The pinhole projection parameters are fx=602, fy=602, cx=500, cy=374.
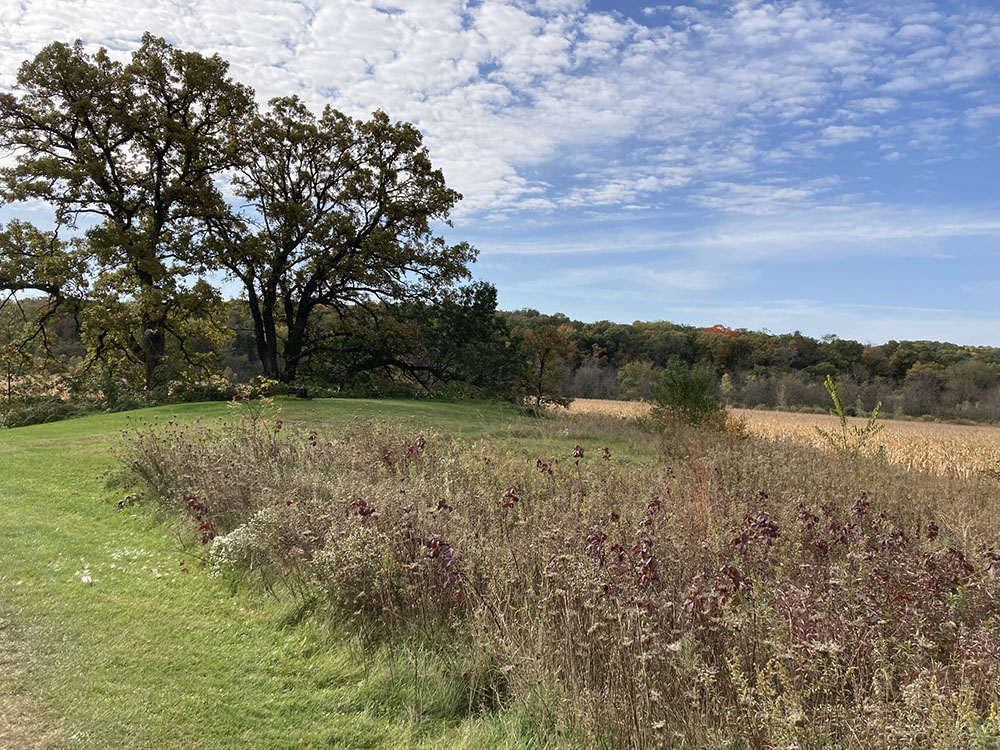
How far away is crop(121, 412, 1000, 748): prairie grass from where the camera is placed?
94.8 inches

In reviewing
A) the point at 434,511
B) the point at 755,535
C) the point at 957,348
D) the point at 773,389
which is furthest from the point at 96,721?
the point at 957,348

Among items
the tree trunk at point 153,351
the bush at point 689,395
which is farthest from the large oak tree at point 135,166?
the bush at point 689,395

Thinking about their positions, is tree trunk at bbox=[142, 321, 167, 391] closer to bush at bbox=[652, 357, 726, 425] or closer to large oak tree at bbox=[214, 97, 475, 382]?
large oak tree at bbox=[214, 97, 475, 382]

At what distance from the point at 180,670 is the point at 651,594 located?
2.67m

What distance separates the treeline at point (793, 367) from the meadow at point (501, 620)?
134 ft

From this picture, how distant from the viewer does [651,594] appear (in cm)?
312

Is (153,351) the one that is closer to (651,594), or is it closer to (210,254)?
(210,254)

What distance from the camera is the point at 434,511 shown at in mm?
4457

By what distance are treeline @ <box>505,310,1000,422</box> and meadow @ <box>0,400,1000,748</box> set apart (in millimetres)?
40726

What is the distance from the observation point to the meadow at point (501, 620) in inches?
98.9

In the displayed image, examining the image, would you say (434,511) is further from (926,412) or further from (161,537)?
(926,412)

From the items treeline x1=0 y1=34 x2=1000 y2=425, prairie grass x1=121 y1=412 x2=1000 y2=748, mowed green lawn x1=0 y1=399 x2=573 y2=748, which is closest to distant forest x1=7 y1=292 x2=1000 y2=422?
treeline x1=0 y1=34 x2=1000 y2=425

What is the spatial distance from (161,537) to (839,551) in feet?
19.7

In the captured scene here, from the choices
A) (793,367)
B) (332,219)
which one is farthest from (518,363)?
(793,367)
